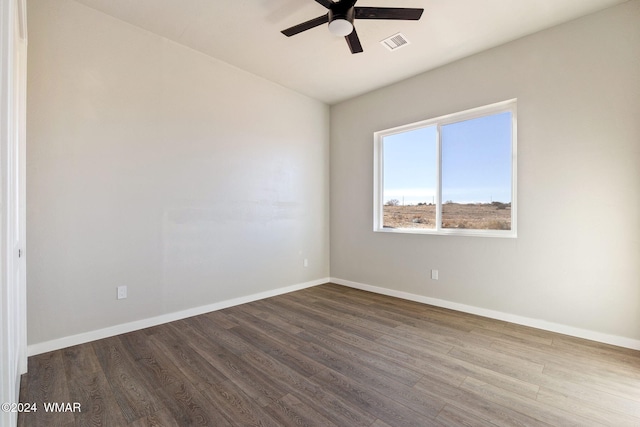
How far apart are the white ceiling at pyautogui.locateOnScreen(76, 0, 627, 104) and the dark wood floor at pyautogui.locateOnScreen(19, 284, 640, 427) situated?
299 centimetres

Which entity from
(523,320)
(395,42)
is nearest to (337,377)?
(523,320)

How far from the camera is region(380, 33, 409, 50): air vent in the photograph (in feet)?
9.41

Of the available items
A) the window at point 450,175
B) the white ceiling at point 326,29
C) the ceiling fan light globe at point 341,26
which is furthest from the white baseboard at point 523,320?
the ceiling fan light globe at point 341,26

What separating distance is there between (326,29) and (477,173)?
2.33 m

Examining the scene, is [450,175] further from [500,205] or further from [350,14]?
[350,14]

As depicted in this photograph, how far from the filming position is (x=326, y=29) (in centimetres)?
278

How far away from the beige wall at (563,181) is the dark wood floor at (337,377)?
1.26 feet

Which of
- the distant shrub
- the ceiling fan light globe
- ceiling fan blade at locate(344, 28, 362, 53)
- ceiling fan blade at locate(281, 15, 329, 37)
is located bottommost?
the distant shrub

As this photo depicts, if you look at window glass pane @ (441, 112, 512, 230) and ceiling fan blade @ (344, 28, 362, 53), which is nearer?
ceiling fan blade @ (344, 28, 362, 53)

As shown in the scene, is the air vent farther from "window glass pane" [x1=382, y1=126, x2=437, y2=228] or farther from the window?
"window glass pane" [x1=382, y1=126, x2=437, y2=228]

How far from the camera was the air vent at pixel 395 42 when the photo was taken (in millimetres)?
2868

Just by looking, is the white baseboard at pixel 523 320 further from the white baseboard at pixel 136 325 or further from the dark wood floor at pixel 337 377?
the white baseboard at pixel 136 325

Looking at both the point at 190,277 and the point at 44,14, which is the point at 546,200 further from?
the point at 44,14

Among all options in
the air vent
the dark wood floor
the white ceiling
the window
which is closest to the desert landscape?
the window
